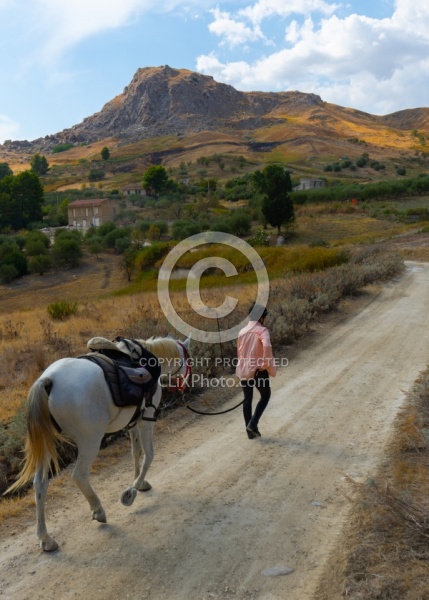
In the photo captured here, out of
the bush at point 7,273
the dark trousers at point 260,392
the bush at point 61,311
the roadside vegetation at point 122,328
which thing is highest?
the dark trousers at point 260,392

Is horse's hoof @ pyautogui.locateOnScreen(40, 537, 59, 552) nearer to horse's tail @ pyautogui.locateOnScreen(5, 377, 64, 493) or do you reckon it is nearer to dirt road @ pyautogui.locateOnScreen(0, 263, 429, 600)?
dirt road @ pyautogui.locateOnScreen(0, 263, 429, 600)

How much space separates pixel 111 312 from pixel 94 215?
63.8 meters

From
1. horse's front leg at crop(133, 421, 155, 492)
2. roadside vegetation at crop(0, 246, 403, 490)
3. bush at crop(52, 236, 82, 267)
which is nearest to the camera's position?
horse's front leg at crop(133, 421, 155, 492)

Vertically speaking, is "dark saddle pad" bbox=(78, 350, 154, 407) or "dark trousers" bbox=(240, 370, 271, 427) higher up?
"dark saddle pad" bbox=(78, 350, 154, 407)

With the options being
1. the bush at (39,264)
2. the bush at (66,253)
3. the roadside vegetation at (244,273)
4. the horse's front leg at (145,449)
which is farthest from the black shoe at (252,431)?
the bush at (66,253)

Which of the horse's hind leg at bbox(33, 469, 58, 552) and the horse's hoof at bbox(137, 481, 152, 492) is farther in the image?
the horse's hoof at bbox(137, 481, 152, 492)

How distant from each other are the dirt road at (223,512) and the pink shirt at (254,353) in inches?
36.6

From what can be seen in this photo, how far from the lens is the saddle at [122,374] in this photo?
16.5ft

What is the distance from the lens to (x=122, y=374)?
5117 millimetres

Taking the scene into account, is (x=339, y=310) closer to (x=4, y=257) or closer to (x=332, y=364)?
(x=332, y=364)

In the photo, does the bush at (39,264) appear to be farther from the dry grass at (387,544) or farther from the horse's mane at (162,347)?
the dry grass at (387,544)

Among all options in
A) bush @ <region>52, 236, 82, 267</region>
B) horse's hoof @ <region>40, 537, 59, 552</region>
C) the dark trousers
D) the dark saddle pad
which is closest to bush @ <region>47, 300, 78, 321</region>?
the dark trousers

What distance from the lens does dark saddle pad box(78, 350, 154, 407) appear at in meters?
5.03

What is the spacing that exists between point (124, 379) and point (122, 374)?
2.2 inches
